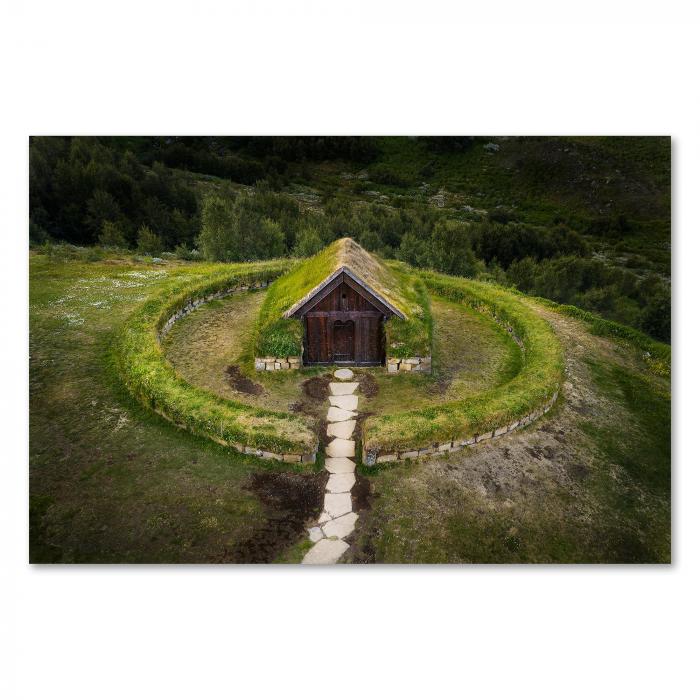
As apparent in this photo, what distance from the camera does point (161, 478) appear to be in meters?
11.0

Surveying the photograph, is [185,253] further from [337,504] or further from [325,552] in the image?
[325,552]

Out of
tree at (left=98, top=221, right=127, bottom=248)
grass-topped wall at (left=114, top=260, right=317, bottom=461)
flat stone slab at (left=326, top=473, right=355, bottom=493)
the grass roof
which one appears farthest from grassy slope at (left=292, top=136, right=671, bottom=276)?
tree at (left=98, top=221, right=127, bottom=248)

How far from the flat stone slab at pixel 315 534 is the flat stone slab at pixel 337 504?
42 cm

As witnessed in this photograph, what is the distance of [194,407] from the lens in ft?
40.4

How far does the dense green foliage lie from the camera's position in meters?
13.3

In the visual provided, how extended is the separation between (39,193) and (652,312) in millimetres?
19299

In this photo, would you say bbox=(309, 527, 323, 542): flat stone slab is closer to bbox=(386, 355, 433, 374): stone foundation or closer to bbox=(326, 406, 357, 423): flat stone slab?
bbox=(326, 406, 357, 423): flat stone slab

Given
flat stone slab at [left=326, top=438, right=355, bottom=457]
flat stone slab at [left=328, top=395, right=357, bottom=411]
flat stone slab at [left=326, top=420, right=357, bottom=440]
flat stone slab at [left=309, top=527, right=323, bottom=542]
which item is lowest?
flat stone slab at [left=309, top=527, right=323, bottom=542]

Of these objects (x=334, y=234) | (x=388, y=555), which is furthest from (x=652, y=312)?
(x=334, y=234)

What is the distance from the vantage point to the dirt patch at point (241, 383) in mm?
14305

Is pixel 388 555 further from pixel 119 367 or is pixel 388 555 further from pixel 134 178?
pixel 134 178

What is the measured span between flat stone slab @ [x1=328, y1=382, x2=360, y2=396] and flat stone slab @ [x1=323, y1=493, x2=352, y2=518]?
4064 mm

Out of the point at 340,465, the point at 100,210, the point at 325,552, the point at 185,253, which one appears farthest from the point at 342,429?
the point at 185,253

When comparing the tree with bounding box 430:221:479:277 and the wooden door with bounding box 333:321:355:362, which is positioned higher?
the tree with bounding box 430:221:479:277
